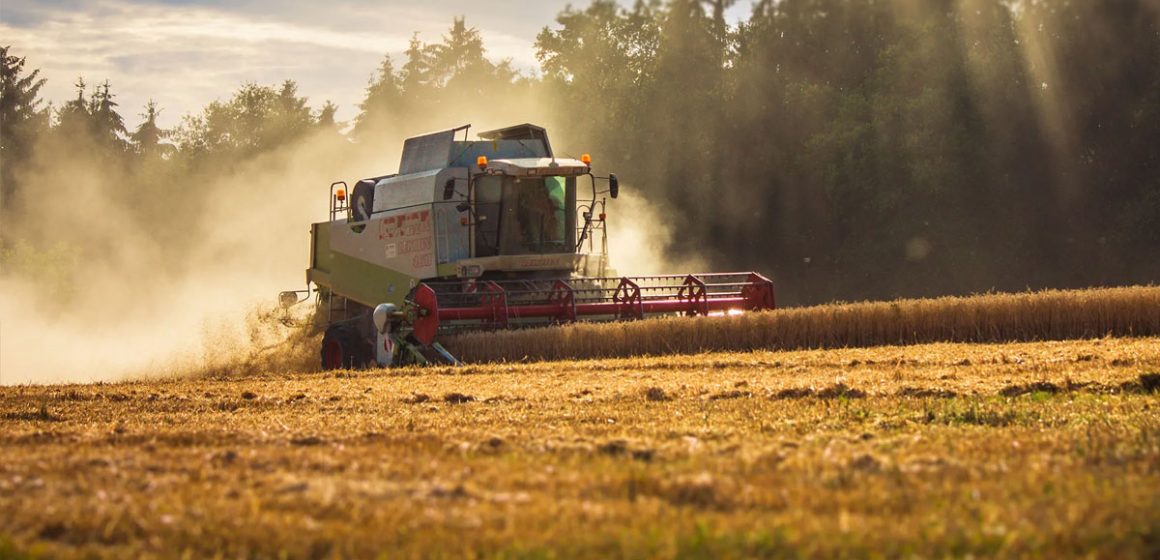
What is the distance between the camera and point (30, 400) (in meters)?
12.8

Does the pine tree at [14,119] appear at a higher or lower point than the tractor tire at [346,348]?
higher

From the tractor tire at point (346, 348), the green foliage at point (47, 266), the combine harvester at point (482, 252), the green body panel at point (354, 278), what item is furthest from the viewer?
the green foliage at point (47, 266)

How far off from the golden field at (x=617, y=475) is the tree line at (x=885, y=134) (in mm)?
26796

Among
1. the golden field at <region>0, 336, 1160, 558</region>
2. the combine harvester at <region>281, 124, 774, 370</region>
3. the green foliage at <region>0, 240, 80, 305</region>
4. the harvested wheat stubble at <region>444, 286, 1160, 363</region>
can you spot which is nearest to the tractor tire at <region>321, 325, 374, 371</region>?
the combine harvester at <region>281, 124, 774, 370</region>

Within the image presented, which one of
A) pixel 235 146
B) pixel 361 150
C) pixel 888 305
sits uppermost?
pixel 235 146

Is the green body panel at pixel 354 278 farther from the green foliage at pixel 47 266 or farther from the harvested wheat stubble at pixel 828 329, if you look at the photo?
the green foliage at pixel 47 266

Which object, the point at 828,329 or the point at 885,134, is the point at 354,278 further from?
the point at 885,134

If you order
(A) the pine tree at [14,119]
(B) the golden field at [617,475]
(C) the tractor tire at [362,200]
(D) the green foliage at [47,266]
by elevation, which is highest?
(A) the pine tree at [14,119]

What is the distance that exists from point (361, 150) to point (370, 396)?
2364 cm

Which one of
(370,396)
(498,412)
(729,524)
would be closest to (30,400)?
(370,396)

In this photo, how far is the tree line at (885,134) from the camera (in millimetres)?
37750

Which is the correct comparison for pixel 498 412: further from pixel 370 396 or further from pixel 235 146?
pixel 235 146

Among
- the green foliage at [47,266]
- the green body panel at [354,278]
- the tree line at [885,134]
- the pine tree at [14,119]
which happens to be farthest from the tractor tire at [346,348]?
the pine tree at [14,119]

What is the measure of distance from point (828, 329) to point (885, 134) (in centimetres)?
2252
